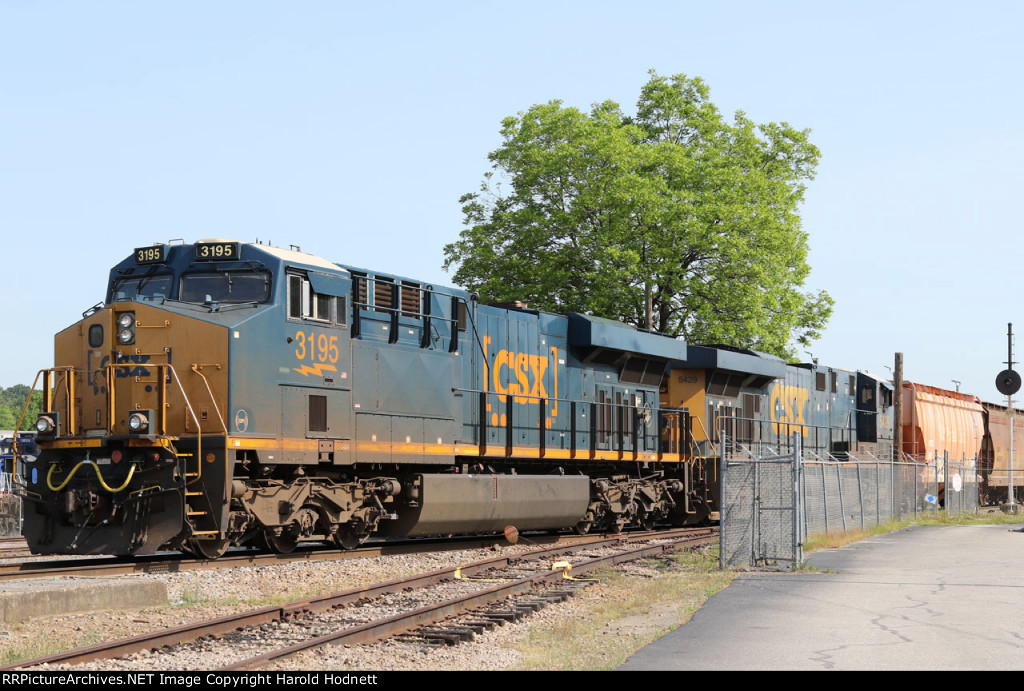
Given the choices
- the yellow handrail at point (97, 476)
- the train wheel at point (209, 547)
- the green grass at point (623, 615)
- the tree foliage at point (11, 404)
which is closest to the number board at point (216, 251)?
the yellow handrail at point (97, 476)

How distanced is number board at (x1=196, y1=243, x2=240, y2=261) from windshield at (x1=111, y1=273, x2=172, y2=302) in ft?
1.91

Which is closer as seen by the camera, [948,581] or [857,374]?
[948,581]

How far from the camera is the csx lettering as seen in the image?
21.0m

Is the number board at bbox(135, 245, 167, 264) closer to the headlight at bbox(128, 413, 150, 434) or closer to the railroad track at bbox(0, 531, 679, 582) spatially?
the headlight at bbox(128, 413, 150, 434)

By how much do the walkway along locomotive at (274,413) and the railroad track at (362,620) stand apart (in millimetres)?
2505

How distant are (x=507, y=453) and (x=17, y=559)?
8.19 m

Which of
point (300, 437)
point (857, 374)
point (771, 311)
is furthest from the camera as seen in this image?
point (771, 311)

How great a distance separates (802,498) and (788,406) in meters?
12.7

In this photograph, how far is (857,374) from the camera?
1399 inches

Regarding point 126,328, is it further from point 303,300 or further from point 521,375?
point 521,375

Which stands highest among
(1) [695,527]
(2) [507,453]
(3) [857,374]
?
(3) [857,374]

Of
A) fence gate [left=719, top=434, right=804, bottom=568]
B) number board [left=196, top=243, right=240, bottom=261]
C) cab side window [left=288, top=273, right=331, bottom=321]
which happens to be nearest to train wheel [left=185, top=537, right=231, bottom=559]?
cab side window [left=288, top=273, right=331, bottom=321]

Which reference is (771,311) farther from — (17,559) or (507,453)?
(17,559)
